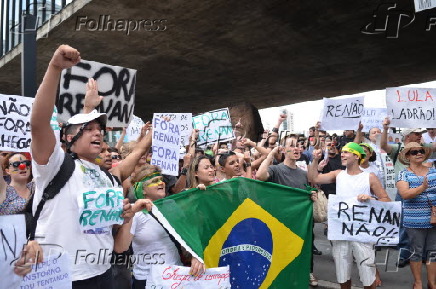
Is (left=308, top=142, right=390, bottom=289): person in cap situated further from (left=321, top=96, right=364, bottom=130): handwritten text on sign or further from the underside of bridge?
the underside of bridge

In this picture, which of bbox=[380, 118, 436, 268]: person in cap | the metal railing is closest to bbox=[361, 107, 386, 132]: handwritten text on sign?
bbox=[380, 118, 436, 268]: person in cap

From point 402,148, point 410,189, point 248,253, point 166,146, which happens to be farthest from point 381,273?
point 166,146

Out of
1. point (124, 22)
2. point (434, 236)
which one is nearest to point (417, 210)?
point (434, 236)

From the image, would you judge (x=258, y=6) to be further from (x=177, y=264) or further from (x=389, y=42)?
(x=177, y=264)

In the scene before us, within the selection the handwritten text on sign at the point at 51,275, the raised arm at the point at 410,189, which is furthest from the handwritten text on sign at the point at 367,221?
the handwritten text on sign at the point at 51,275

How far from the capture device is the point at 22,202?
3.19 m

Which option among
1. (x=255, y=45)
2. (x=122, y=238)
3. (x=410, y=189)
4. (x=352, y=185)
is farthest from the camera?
(x=255, y=45)

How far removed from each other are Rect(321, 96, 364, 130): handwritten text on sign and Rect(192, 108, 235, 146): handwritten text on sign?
1.72 metres

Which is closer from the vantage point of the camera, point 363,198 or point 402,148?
point 363,198

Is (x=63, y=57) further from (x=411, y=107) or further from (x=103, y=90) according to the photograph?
(x=411, y=107)

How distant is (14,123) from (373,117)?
6.94 meters

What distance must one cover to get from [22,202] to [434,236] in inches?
182

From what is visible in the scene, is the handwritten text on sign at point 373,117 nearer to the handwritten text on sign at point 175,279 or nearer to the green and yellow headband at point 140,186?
the green and yellow headband at point 140,186

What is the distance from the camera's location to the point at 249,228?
3.89m
